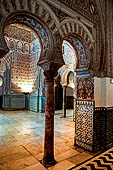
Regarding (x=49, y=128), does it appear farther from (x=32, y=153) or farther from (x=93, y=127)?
(x=93, y=127)

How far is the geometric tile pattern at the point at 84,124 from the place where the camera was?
4017mm

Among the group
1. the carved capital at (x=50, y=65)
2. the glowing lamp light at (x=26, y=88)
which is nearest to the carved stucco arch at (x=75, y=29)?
the carved capital at (x=50, y=65)

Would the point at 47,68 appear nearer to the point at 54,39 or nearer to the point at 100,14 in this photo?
the point at 54,39

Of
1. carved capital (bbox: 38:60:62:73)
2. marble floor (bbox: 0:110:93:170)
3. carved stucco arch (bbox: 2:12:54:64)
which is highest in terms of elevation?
carved stucco arch (bbox: 2:12:54:64)

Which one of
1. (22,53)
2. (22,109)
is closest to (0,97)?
(22,109)

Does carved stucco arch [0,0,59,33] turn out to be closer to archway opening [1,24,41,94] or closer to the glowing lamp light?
archway opening [1,24,41,94]

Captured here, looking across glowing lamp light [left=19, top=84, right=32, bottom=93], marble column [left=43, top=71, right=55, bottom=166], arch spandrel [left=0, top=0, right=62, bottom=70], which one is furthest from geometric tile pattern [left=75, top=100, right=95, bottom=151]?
glowing lamp light [left=19, top=84, right=32, bottom=93]

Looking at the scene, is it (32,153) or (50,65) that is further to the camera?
(32,153)

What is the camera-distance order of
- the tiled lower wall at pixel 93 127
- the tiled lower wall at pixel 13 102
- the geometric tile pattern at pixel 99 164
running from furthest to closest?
the tiled lower wall at pixel 13 102 → the tiled lower wall at pixel 93 127 → the geometric tile pattern at pixel 99 164

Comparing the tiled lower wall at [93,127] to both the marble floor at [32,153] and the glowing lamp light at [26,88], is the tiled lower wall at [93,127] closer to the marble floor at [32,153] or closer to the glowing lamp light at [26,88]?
the marble floor at [32,153]

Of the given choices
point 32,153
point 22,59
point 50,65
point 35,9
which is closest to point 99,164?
point 32,153

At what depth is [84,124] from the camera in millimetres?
4203

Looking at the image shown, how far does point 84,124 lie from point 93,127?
1.04ft

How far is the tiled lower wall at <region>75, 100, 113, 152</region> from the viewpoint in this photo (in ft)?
13.1
